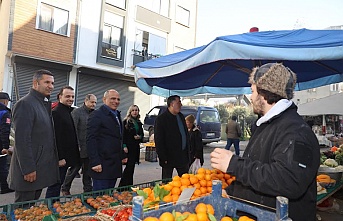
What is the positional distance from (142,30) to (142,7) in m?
1.48

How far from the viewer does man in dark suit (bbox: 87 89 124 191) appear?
3.88 metres

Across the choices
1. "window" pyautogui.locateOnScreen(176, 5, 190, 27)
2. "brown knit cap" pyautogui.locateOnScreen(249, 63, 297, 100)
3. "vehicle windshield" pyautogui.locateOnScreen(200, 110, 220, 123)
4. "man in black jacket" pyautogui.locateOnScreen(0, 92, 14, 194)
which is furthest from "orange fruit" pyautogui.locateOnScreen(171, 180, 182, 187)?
"window" pyautogui.locateOnScreen(176, 5, 190, 27)

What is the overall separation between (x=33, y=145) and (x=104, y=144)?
1.03 meters

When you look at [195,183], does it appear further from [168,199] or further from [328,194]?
[328,194]

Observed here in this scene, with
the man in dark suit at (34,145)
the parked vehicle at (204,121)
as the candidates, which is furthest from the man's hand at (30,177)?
the parked vehicle at (204,121)

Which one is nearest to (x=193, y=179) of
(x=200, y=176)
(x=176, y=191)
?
(x=200, y=176)

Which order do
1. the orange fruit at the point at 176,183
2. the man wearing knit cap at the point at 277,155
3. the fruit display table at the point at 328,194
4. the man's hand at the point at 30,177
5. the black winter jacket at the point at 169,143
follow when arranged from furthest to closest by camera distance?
the black winter jacket at the point at 169,143 < the fruit display table at the point at 328,194 < the man's hand at the point at 30,177 < the orange fruit at the point at 176,183 < the man wearing knit cap at the point at 277,155

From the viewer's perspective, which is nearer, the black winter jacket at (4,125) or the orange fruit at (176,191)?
the orange fruit at (176,191)

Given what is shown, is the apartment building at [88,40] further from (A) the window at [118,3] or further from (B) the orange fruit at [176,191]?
(B) the orange fruit at [176,191]

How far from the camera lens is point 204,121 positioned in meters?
13.6

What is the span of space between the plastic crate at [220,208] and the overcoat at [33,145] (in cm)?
203

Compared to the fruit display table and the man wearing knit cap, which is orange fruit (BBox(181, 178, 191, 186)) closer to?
the man wearing knit cap

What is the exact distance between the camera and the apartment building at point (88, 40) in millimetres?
12914

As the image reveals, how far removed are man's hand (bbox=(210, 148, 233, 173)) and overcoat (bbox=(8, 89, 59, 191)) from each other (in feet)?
7.33
